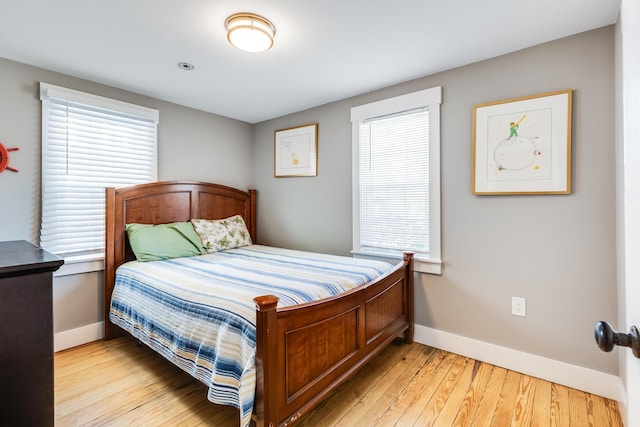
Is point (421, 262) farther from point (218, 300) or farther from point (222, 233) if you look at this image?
point (222, 233)

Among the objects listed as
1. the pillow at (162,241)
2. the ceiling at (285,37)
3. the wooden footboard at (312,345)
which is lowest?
the wooden footboard at (312,345)

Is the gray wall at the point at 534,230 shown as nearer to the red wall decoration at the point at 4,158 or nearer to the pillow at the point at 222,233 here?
the pillow at the point at 222,233

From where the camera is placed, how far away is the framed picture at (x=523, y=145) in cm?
198

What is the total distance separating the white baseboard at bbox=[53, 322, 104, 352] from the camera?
2.50 m

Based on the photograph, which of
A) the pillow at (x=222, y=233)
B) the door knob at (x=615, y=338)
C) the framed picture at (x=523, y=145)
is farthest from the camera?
the pillow at (x=222, y=233)

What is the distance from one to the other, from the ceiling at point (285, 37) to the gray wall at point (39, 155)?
0.15 meters

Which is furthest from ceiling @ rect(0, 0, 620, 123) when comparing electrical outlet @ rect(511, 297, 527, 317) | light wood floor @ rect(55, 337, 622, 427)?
light wood floor @ rect(55, 337, 622, 427)

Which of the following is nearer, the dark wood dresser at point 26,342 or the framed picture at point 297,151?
the dark wood dresser at point 26,342

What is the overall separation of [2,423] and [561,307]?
2.74 meters

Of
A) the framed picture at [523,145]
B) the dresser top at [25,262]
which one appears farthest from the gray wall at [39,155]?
the framed picture at [523,145]

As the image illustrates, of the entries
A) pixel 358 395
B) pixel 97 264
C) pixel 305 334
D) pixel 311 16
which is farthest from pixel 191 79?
pixel 358 395

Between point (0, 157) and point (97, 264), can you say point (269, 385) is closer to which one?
point (97, 264)

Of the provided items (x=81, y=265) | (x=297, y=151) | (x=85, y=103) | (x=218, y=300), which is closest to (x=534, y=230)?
(x=218, y=300)

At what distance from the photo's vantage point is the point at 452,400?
6.14 ft
